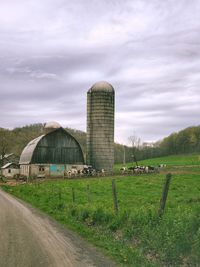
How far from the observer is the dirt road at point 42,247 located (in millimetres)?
9883

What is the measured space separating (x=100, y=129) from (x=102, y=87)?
6.02 m

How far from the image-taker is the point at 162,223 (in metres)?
11.4

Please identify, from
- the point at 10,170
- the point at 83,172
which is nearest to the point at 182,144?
the point at 10,170

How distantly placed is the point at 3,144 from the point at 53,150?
28692mm

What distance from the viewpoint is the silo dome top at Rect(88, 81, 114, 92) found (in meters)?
62.8

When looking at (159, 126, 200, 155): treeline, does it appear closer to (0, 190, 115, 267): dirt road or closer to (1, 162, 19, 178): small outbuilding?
(1, 162, 19, 178): small outbuilding

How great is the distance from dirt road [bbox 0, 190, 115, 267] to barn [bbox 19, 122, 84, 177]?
43389mm

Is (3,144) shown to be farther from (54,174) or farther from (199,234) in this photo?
(199,234)

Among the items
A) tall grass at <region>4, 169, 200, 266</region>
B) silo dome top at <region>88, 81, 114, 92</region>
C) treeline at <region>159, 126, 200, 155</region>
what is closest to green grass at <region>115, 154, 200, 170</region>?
treeline at <region>159, 126, 200, 155</region>

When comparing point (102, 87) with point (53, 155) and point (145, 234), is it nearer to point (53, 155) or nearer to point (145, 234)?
point (53, 155)

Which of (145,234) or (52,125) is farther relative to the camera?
(52,125)

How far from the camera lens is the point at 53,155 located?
2424 inches

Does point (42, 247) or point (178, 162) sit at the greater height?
point (178, 162)

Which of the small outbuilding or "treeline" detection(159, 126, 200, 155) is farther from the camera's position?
"treeline" detection(159, 126, 200, 155)
